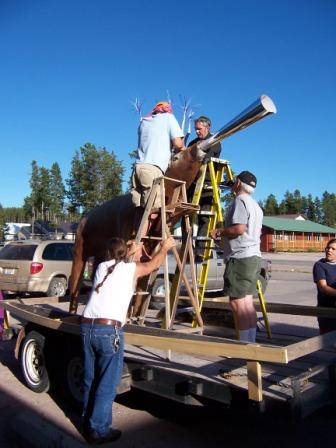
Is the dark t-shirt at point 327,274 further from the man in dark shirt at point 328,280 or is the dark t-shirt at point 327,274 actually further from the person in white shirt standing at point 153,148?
the person in white shirt standing at point 153,148

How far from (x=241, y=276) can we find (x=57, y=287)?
31.4 ft

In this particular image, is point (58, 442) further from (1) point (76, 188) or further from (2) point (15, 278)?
(1) point (76, 188)

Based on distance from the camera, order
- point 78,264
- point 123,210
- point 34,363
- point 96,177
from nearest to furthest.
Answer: point 123,210
point 34,363
point 78,264
point 96,177

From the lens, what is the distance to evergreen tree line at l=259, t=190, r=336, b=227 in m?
108

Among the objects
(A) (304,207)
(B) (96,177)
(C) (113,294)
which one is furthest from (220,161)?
(A) (304,207)

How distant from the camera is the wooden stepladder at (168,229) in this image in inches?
188

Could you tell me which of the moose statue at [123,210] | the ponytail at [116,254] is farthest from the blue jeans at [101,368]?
the moose statue at [123,210]

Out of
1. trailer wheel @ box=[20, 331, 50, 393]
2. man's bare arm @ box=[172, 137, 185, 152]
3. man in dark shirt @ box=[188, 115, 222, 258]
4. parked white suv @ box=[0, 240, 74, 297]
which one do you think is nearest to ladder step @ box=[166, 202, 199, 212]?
man's bare arm @ box=[172, 137, 185, 152]

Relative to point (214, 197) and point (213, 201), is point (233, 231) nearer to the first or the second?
point (214, 197)

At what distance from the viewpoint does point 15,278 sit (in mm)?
13055

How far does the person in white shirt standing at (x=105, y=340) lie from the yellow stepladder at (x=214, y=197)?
1688 mm

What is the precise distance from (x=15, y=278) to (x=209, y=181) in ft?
28.5

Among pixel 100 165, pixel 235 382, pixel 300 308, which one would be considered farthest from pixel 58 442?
pixel 100 165

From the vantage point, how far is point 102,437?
3.99 meters
